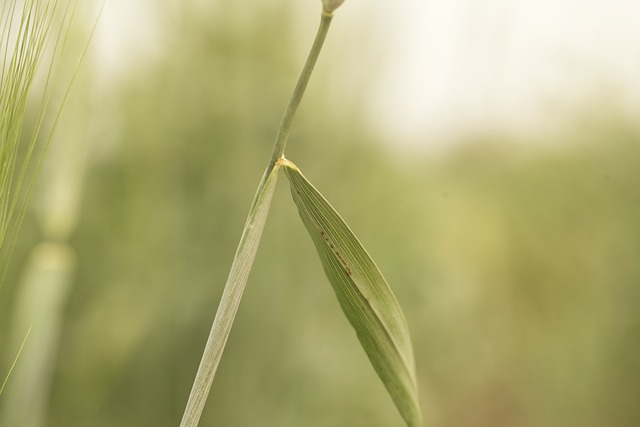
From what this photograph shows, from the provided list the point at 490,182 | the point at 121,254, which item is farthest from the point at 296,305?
the point at 490,182

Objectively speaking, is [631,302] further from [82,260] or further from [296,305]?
[82,260]

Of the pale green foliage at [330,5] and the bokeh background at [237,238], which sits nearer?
the pale green foliage at [330,5]

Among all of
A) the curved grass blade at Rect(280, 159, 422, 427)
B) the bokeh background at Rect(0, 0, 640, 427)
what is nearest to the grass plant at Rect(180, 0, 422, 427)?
the curved grass blade at Rect(280, 159, 422, 427)

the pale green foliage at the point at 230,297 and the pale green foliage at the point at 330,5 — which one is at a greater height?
the pale green foliage at the point at 330,5

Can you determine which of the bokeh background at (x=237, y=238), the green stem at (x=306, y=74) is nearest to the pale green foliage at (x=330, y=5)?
the green stem at (x=306, y=74)

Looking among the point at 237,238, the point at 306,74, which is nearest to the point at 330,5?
the point at 306,74

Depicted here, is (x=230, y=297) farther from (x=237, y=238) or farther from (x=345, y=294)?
(x=237, y=238)

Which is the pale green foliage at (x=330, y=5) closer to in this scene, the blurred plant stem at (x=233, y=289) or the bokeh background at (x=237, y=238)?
the blurred plant stem at (x=233, y=289)
